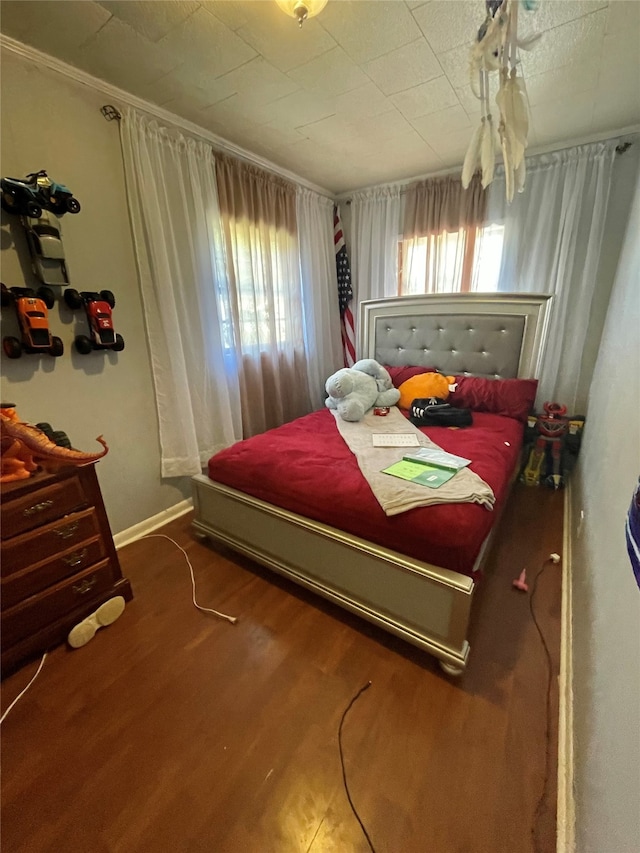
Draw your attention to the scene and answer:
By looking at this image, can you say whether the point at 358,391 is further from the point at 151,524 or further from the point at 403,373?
the point at 151,524

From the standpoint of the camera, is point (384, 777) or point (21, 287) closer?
point (384, 777)

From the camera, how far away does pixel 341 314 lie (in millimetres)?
3807

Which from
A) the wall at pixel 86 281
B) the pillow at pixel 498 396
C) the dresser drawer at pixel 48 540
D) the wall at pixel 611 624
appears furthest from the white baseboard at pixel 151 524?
the wall at pixel 611 624

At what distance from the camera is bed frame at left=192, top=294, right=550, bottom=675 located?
1354 millimetres

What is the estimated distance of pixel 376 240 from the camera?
11.1 feet

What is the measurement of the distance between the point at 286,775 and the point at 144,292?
2.35m

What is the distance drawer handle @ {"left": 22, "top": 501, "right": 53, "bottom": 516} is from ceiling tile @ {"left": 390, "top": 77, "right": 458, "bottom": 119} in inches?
106

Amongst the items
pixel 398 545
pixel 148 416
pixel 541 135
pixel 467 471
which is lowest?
pixel 398 545

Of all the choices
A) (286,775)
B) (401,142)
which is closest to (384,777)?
(286,775)

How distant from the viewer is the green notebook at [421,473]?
60.7 inches

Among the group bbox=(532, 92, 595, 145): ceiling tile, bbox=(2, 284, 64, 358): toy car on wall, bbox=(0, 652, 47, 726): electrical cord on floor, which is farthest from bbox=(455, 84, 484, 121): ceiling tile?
bbox=(0, 652, 47, 726): electrical cord on floor

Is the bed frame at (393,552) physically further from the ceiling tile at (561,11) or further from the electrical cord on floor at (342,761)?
the ceiling tile at (561,11)

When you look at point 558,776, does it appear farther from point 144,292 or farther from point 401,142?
point 401,142

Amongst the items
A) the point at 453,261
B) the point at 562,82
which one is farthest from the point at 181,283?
the point at 562,82
